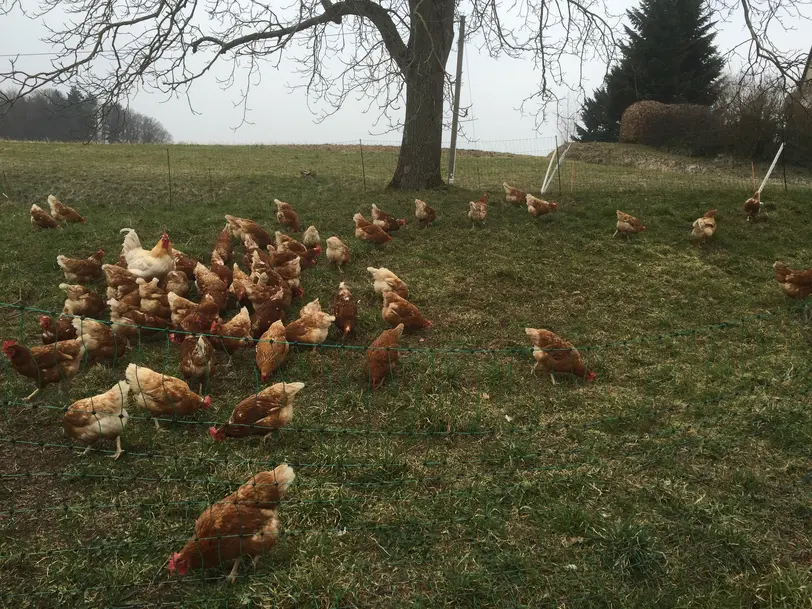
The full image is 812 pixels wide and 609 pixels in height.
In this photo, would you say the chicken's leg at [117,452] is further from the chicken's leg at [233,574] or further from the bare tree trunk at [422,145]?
the bare tree trunk at [422,145]

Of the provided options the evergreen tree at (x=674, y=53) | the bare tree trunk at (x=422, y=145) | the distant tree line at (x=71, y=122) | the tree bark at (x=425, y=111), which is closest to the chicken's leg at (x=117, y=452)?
the distant tree line at (x=71, y=122)

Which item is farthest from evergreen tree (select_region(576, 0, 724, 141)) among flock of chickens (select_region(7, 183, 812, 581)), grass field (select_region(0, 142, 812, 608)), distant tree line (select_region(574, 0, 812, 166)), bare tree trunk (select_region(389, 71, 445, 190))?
flock of chickens (select_region(7, 183, 812, 581))

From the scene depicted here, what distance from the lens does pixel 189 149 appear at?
21.0 metres

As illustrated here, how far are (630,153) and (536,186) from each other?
8.37 m

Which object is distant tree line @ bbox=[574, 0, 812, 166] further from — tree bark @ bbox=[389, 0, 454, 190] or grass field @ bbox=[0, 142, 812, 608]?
grass field @ bbox=[0, 142, 812, 608]

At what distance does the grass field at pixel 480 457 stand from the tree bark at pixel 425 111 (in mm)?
3347

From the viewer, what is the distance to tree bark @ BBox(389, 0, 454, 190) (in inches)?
378

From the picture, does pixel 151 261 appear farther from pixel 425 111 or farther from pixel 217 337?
pixel 425 111

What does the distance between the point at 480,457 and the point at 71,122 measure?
35.5m

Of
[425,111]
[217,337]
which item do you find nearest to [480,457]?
[217,337]

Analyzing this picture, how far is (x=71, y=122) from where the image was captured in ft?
103

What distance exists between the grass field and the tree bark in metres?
3.35

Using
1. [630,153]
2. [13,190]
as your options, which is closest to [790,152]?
[630,153]

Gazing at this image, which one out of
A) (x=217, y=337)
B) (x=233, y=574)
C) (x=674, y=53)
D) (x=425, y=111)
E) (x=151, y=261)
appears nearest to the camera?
(x=233, y=574)
